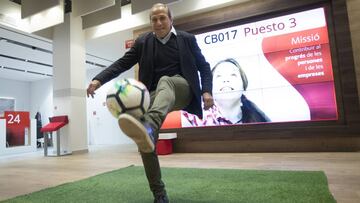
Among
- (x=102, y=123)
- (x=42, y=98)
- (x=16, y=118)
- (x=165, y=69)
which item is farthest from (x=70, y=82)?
(x=42, y=98)

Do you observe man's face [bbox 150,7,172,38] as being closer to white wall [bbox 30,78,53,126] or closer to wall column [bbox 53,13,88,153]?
wall column [bbox 53,13,88,153]

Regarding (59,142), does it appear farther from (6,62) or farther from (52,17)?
(6,62)

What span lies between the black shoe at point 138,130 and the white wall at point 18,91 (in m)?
11.5

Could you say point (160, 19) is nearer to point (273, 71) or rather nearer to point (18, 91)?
point (273, 71)

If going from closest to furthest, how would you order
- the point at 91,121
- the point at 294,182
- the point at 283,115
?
the point at 294,182 < the point at 283,115 < the point at 91,121

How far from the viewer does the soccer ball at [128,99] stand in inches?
48.8

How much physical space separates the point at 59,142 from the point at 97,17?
2906 millimetres

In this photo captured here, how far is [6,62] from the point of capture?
26.8ft

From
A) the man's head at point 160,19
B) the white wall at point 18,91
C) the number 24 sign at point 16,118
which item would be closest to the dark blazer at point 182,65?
the man's head at point 160,19

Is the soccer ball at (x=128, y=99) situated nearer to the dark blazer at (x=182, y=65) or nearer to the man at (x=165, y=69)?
the man at (x=165, y=69)

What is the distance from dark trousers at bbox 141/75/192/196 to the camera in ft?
4.09

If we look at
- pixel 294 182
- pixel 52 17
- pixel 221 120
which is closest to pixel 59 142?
pixel 52 17

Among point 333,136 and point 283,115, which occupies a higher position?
point 283,115

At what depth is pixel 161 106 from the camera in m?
1.28
